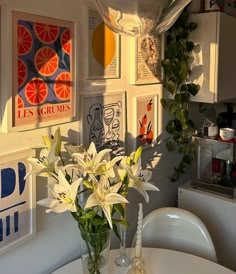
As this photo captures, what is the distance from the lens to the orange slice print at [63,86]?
1195 millimetres

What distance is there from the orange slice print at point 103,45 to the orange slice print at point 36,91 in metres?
0.31

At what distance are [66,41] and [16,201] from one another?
574mm

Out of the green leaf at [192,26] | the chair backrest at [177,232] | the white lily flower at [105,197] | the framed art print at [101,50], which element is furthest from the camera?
the green leaf at [192,26]

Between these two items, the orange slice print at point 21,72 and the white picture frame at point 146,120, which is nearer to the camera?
the orange slice print at point 21,72

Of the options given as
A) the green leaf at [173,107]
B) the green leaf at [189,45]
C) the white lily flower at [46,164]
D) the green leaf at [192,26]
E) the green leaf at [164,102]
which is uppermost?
the green leaf at [192,26]

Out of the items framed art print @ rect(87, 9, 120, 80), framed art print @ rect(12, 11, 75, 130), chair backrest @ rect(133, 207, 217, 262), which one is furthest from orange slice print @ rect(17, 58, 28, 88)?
chair backrest @ rect(133, 207, 217, 262)

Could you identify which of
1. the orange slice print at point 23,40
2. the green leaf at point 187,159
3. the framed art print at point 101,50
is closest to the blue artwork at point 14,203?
the orange slice print at point 23,40

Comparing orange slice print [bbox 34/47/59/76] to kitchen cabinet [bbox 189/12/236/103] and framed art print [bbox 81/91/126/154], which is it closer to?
framed art print [bbox 81/91/126/154]

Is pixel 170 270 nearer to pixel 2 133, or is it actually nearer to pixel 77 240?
pixel 77 240

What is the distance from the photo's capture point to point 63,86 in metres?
1.22

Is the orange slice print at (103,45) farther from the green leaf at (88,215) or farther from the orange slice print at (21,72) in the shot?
the green leaf at (88,215)

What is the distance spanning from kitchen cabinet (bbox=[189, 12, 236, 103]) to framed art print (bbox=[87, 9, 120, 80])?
52 cm

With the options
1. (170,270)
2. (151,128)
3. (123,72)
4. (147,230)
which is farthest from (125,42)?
(170,270)

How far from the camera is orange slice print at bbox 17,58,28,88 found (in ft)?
3.46
